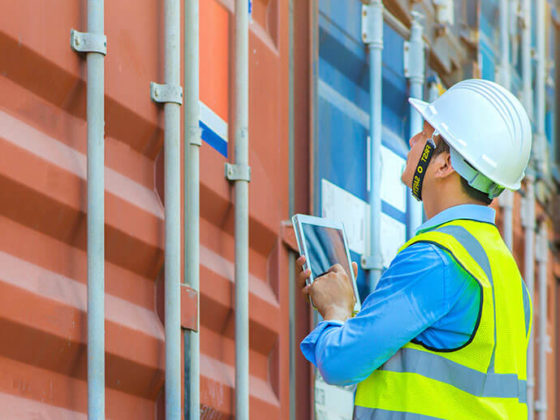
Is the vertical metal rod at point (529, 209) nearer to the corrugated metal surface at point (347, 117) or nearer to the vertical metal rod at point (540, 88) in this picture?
the vertical metal rod at point (540, 88)

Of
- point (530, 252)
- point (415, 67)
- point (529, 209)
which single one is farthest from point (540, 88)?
point (415, 67)

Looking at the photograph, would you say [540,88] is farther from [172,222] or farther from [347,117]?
[172,222]

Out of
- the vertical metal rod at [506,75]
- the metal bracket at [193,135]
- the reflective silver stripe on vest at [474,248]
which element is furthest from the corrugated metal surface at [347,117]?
the vertical metal rod at [506,75]

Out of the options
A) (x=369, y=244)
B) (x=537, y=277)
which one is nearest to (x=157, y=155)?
(x=369, y=244)

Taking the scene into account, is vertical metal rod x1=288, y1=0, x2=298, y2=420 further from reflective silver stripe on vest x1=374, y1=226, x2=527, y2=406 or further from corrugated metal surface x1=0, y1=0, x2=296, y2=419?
reflective silver stripe on vest x1=374, y1=226, x2=527, y2=406

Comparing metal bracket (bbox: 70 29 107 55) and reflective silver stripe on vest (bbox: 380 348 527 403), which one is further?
metal bracket (bbox: 70 29 107 55)

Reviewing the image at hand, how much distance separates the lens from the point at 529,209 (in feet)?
19.7

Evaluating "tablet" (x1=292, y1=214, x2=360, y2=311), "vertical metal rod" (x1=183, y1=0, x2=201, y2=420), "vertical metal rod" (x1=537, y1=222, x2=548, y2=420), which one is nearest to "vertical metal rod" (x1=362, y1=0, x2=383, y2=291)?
"tablet" (x1=292, y1=214, x2=360, y2=311)

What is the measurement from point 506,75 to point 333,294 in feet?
12.0

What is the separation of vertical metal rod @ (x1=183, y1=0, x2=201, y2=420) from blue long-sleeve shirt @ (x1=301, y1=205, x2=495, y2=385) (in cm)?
60

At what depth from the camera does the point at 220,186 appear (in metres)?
2.90

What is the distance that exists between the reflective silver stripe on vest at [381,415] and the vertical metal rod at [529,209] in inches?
149

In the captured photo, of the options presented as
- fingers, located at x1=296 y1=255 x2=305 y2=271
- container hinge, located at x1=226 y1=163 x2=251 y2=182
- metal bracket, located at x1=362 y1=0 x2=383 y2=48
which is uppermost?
metal bracket, located at x1=362 y1=0 x2=383 y2=48

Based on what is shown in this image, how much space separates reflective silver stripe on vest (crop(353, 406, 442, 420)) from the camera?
204 centimetres
